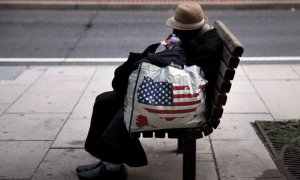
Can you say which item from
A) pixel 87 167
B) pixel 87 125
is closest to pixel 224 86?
pixel 87 167

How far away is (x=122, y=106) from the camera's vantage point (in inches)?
156

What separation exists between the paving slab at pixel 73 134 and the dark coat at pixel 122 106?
33.4 inches

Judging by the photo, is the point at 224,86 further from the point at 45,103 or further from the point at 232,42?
the point at 45,103

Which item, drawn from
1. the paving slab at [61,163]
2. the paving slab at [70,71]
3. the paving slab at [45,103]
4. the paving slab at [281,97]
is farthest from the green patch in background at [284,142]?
the paving slab at [70,71]

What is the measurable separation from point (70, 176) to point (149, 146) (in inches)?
36.6

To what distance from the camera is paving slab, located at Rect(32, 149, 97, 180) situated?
431 cm

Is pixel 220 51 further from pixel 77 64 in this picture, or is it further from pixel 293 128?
pixel 77 64

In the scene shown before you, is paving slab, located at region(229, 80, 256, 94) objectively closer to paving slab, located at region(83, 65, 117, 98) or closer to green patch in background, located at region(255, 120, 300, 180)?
green patch in background, located at region(255, 120, 300, 180)

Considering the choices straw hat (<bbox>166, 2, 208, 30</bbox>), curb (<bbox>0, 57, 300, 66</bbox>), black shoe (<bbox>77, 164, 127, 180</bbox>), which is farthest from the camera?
curb (<bbox>0, 57, 300, 66</bbox>)

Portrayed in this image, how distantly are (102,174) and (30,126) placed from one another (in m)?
1.58

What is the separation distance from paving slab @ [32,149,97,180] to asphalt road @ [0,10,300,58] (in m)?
4.53

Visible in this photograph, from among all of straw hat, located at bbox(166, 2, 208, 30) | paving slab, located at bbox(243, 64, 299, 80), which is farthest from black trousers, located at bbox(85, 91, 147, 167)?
paving slab, located at bbox(243, 64, 299, 80)

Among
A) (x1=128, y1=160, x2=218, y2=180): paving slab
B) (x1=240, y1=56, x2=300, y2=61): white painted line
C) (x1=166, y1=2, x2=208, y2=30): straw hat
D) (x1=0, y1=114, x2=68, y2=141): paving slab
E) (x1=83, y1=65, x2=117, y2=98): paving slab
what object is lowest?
(x1=240, y1=56, x2=300, y2=61): white painted line

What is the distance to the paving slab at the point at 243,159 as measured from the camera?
4273mm
